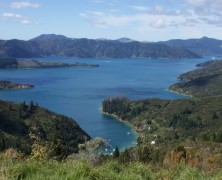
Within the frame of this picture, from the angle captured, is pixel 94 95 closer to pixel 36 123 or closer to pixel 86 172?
pixel 36 123

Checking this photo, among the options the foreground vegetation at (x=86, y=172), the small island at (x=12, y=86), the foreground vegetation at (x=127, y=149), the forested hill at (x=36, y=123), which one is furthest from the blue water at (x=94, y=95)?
the foreground vegetation at (x=86, y=172)

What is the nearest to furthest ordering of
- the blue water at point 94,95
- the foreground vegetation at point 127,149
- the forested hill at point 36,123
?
the foreground vegetation at point 127,149 < the forested hill at point 36,123 < the blue water at point 94,95

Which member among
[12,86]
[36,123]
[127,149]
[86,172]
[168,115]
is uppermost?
[86,172]

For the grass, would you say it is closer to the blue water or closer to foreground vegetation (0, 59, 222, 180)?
foreground vegetation (0, 59, 222, 180)

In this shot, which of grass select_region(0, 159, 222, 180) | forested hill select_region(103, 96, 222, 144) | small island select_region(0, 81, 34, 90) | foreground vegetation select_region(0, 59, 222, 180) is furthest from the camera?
small island select_region(0, 81, 34, 90)

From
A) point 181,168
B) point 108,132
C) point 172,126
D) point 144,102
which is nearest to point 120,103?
point 144,102

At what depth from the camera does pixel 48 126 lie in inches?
2803

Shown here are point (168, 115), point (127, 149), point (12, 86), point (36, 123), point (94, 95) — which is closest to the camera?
point (127, 149)

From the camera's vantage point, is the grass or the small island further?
the small island

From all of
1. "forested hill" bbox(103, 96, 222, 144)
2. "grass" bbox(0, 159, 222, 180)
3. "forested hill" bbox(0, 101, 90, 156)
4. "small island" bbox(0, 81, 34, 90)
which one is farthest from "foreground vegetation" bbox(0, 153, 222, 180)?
"small island" bbox(0, 81, 34, 90)

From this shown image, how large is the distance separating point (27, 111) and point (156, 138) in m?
26.0

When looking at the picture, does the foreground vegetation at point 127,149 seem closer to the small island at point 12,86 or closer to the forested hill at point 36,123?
→ the forested hill at point 36,123

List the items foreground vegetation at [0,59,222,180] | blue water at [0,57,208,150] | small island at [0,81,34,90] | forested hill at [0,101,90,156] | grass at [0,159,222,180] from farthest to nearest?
small island at [0,81,34,90] < blue water at [0,57,208,150] < forested hill at [0,101,90,156] < foreground vegetation at [0,59,222,180] < grass at [0,159,222,180]

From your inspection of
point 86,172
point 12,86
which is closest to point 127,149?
point 86,172
